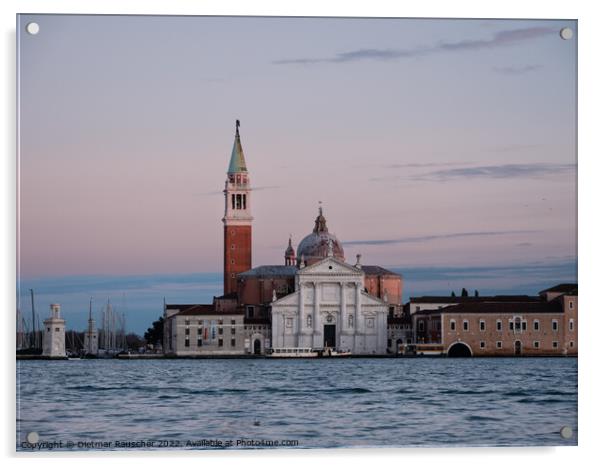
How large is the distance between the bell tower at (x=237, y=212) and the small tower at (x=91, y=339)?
1.94 meters

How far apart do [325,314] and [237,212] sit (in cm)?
2001

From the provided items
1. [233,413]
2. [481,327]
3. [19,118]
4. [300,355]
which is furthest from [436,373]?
[300,355]

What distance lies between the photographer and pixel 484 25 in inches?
419

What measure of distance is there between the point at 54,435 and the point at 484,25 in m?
4.13

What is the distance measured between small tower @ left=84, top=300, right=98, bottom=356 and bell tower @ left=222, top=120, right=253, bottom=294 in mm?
1936

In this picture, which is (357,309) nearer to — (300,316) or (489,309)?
(300,316)

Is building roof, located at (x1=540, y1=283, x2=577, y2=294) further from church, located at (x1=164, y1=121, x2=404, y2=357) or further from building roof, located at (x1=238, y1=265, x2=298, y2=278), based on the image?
building roof, located at (x1=238, y1=265, x2=298, y2=278)

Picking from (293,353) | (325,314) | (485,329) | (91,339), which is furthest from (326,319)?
(91,339)

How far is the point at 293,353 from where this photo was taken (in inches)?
1561

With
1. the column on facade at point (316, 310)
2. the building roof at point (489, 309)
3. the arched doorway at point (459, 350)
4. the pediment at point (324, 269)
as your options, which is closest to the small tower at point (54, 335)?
the building roof at point (489, 309)

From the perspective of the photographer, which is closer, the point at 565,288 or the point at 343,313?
the point at 565,288

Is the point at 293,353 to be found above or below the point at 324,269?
below

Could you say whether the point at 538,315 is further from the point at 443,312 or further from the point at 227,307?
the point at 227,307

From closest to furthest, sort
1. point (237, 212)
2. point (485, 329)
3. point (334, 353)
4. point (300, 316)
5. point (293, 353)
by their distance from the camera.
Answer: point (237, 212)
point (485, 329)
point (334, 353)
point (293, 353)
point (300, 316)
